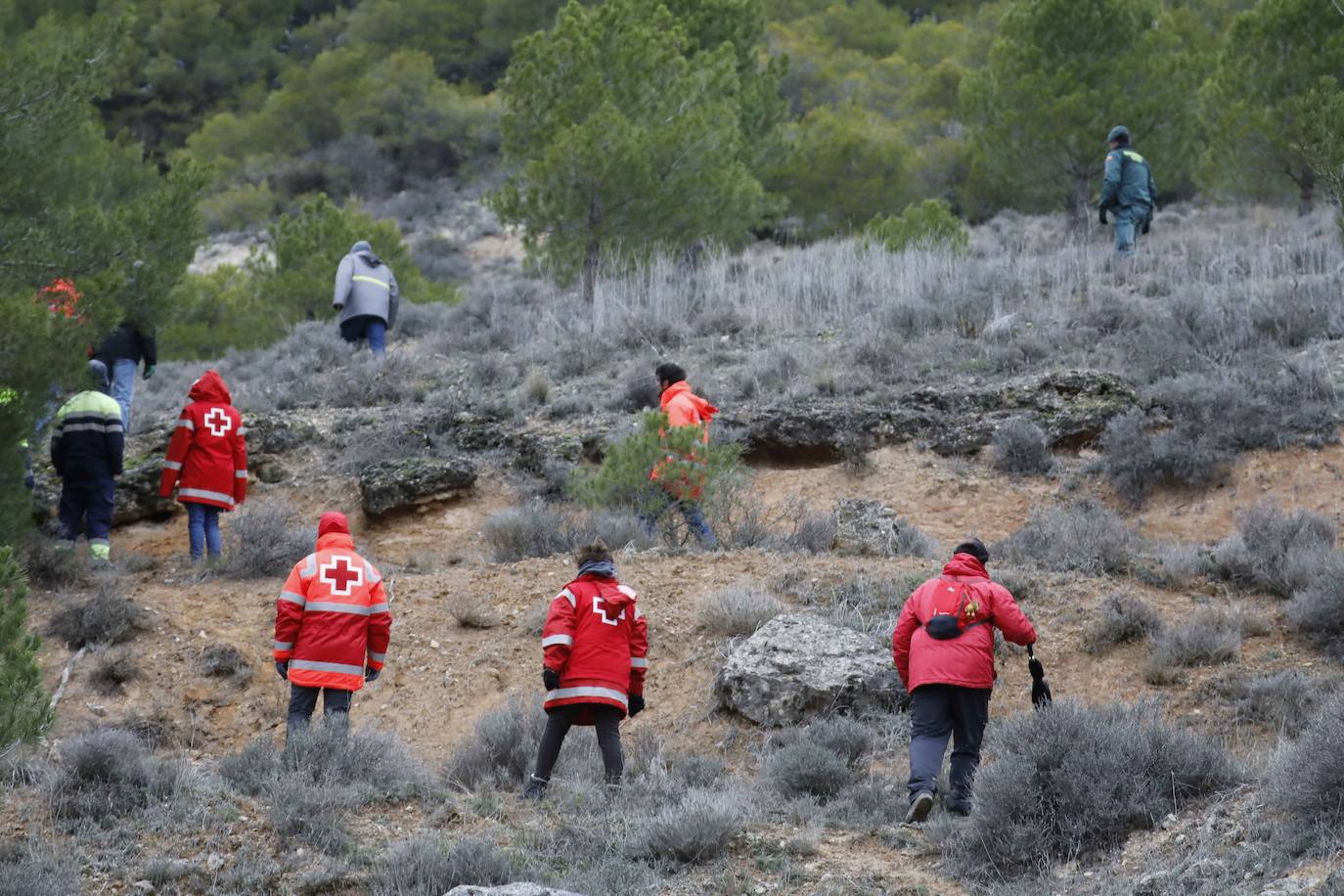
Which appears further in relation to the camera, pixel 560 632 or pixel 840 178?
pixel 840 178

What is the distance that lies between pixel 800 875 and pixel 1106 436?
784cm

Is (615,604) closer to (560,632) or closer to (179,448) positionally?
(560,632)

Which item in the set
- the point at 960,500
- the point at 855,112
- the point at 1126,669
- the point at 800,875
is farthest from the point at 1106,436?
the point at 855,112

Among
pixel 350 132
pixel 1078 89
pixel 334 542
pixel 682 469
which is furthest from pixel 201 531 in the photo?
pixel 350 132

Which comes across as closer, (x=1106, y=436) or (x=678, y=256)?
(x=1106, y=436)

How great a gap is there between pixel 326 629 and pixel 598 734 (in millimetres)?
1445

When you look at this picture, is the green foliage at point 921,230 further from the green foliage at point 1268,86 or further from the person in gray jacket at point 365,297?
the person in gray jacket at point 365,297

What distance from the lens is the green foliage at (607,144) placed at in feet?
60.8

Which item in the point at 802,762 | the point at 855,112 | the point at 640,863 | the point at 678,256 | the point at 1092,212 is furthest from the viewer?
the point at 855,112

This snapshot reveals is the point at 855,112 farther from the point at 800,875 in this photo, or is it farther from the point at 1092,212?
the point at 800,875

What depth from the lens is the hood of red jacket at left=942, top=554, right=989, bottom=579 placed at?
280 inches

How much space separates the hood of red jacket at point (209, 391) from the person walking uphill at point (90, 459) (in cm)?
56

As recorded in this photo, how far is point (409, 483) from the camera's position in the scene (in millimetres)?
12680

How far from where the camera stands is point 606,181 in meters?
18.7
